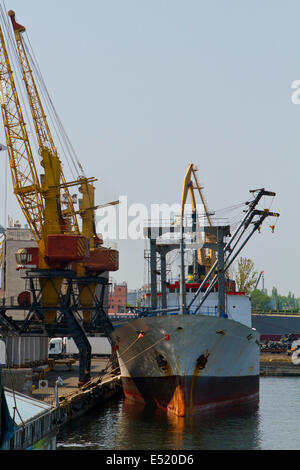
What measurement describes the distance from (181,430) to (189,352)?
5.59 m

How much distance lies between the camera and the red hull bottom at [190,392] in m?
42.6

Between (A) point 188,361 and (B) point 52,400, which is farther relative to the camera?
(A) point 188,361

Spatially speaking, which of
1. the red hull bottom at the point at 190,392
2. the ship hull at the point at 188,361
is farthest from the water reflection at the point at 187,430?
the ship hull at the point at 188,361

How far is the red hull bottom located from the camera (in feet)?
140

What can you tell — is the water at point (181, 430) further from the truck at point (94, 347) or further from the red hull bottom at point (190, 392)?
the truck at point (94, 347)

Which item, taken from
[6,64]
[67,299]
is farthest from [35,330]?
[6,64]

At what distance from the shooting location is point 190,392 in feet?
140

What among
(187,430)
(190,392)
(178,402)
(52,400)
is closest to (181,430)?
(187,430)

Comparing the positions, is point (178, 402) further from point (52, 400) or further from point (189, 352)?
point (52, 400)

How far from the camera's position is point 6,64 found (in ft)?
204

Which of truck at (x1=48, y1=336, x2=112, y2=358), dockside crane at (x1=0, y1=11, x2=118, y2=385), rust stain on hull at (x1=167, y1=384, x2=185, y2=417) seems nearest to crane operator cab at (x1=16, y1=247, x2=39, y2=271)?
dockside crane at (x1=0, y1=11, x2=118, y2=385)

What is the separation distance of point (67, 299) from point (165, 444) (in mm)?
24714

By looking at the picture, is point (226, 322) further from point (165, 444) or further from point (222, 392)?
point (165, 444)

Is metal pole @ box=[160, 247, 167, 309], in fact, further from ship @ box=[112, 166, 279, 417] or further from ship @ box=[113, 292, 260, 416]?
ship @ box=[113, 292, 260, 416]
